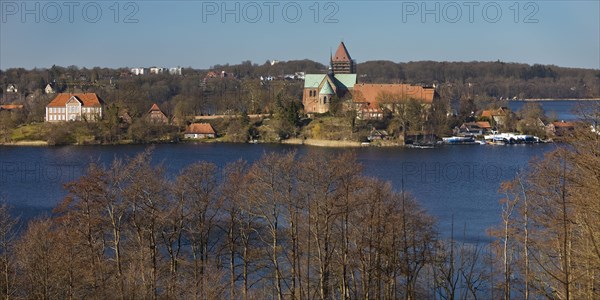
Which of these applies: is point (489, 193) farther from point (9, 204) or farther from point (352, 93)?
point (352, 93)

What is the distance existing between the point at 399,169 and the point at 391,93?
519 inches

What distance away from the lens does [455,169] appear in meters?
21.9

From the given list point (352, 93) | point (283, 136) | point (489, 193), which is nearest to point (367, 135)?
point (283, 136)

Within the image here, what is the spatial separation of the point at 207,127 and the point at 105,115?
14.0 feet

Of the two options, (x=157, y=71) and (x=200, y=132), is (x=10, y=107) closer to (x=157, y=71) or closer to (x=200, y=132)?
(x=200, y=132)

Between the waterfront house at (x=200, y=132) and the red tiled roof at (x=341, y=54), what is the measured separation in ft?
41.6

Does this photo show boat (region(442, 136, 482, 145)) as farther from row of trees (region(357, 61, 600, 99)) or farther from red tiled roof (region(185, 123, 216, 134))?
row of trees (region(357, 61, 600, 99))

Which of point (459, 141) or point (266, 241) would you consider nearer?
point (266, 241)

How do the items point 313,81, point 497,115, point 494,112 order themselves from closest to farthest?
point 497,115 < point 494,112 < point 313,81

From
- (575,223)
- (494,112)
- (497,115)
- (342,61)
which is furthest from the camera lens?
(342,61)

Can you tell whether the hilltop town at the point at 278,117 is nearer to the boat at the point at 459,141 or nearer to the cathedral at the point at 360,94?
the cathedral at the point at 360,94

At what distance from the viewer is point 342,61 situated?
4372 centimetres

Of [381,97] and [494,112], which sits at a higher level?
[381,97]

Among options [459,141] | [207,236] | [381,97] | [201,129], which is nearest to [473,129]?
[459,141]
